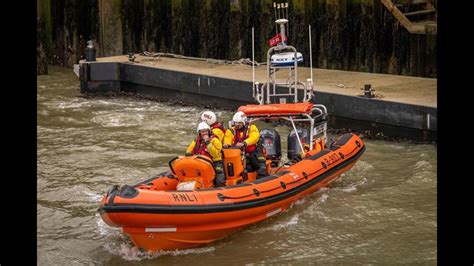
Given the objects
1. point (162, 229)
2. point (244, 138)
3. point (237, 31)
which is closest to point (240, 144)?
point (244, 138)

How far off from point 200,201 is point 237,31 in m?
8.84

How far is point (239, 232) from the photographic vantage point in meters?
8.51

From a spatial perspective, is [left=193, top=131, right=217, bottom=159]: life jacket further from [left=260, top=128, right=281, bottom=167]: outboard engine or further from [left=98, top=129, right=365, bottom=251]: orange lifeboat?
[left=260, top=128, right=281, bottom=167]: outboard engine

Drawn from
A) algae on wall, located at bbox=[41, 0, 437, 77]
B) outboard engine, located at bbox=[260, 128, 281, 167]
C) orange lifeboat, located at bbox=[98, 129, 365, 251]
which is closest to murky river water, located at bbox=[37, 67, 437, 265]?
orange lifeboat, located at bbox=[98, 129, 365, 251]

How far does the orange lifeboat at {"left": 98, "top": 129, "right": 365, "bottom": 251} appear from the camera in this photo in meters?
7.50

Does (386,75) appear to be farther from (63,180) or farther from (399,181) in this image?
(63,180)

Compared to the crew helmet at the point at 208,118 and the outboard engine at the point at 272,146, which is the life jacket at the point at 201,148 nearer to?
the crew helmet at the point at 208,118

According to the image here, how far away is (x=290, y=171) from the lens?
30.0ft

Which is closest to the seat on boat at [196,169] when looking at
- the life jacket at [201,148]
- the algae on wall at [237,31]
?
the life jacket at [201,148]

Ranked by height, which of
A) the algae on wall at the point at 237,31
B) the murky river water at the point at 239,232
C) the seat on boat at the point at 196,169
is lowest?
the murky river water at the point at 239,232

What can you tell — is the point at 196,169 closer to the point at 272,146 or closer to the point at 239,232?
the point at 239,232

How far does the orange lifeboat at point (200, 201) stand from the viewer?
7.50 metres
